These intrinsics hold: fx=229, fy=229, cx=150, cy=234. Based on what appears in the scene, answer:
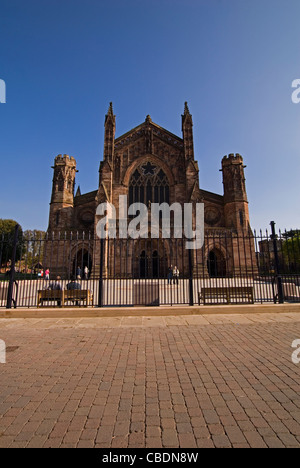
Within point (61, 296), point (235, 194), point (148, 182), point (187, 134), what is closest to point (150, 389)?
point (61, 296)

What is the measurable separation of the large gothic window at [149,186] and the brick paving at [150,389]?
21.5m

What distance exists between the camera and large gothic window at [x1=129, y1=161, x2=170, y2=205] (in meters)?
26.4

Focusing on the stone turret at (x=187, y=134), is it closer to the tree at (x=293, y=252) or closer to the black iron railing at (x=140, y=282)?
the black iron railing at (x=140, y=282)

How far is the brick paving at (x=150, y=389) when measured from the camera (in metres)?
2.30

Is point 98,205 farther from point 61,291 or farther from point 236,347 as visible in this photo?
point 236,347

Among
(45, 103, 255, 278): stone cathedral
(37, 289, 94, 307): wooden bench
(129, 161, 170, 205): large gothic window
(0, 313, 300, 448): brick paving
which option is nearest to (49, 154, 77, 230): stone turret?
(45, 103, 255, 278): stone cathedral

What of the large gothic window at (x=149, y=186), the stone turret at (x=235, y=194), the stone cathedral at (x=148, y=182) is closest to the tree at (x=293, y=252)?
the stone cathedral at (x=148, y=182)

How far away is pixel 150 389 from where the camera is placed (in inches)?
126

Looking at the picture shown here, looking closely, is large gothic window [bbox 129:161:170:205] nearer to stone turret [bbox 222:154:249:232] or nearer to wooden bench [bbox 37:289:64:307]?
stone turret [bbox 222:154:249:232]

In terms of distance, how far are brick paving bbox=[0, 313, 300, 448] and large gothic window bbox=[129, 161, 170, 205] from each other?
70.4 feet

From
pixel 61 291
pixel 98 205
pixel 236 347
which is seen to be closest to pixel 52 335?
pixel 61 291
